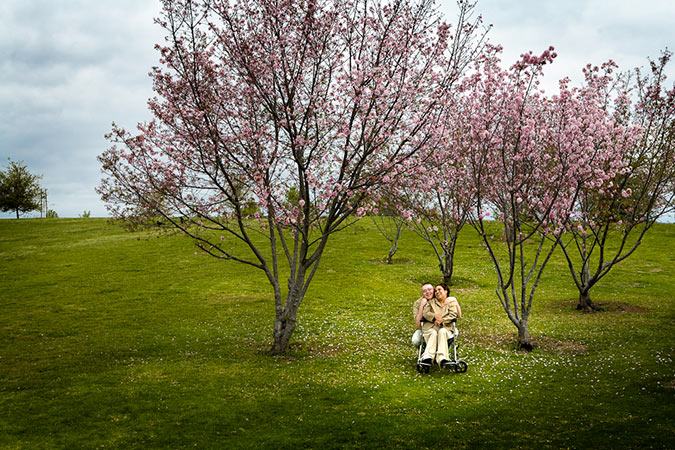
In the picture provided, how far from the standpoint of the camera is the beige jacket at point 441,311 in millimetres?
13453

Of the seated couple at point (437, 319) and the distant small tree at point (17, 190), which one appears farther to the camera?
the distant small tree at point (17, 190)

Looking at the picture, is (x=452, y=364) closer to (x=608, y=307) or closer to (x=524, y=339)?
(x=524, y=339)

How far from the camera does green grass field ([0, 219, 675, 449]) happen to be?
963cm

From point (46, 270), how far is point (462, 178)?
93.1 feet

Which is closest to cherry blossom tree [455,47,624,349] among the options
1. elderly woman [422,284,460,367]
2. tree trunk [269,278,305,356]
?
elderly woman [422,284,460,367]

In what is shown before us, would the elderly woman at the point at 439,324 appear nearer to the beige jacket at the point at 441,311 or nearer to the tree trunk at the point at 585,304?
the beige jacket at the point at 441,311

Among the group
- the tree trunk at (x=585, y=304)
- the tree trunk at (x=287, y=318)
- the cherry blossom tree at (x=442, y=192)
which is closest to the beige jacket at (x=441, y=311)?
the cherry blossom tree at (x=442, y=192)

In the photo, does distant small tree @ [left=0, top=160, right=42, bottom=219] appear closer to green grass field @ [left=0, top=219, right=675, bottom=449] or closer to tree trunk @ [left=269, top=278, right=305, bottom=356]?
green grass field @ [left=0, top=219, right=675, bottom=449]

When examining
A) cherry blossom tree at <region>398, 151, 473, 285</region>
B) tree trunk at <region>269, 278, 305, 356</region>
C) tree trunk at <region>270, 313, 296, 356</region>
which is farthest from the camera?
tree trunk at <region>270, 313, 296, 356</region>

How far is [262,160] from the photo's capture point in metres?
13.9

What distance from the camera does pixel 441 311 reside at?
13484mm

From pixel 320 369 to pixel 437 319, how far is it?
3794 millimetres

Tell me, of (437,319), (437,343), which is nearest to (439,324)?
(437,319)

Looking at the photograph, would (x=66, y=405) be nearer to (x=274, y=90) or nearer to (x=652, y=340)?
(x=274, y=90)
